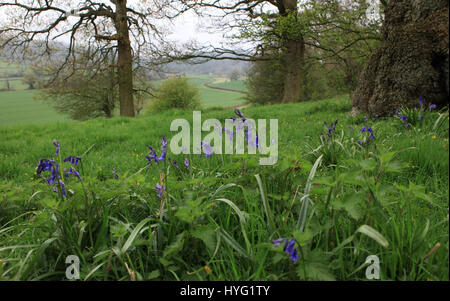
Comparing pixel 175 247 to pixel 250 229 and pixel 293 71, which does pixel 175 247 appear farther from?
pixel 293 71

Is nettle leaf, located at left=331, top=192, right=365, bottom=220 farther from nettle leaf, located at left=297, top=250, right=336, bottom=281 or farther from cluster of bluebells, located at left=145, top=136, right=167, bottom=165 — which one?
cluster of bluebells, located at left=145, top=136, right=167, bottom=165

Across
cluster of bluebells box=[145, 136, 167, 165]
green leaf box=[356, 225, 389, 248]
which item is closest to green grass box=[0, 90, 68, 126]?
cluster of bluebells box=[145, 136, 167, 165]

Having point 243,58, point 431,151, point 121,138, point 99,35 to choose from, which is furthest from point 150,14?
point 431,151

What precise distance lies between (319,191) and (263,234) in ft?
1.40

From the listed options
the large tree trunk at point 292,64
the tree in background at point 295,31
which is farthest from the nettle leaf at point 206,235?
the large tree trunk at point 292,64

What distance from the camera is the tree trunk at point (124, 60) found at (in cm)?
1422

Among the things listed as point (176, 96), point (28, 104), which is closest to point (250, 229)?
point (176, 96)

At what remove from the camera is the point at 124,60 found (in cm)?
1496

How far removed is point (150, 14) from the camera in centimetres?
1484

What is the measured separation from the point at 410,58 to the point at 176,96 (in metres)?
30.8

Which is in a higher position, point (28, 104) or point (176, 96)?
point (176, 96)

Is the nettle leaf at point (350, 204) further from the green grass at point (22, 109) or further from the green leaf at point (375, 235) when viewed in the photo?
the green grass at point (22, 109)

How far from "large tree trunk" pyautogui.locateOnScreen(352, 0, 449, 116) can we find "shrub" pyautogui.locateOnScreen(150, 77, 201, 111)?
92.6 feet
